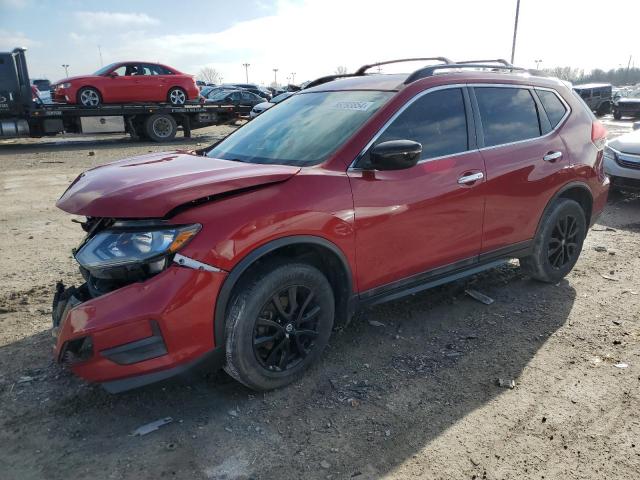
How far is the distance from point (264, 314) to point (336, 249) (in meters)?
0.57

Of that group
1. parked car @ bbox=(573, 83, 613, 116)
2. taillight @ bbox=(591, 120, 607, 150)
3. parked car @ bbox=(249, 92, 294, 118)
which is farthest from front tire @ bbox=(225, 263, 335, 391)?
parked car @ bbox=(573, 83, 613, 116)

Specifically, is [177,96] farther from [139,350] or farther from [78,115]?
[139,350]

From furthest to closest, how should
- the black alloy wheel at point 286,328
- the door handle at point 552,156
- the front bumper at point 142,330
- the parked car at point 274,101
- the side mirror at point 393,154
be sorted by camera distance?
the parked car at point 274,101
the door handle at point 552,156
the side mirror at point 393,154
the black alloy wheel at point 286,328
the front bumper at point 142,330

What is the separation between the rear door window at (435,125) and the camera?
3.31m

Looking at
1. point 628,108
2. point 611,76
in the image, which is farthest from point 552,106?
point 611,76

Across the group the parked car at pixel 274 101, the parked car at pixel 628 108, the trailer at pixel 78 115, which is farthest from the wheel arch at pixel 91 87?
the parked car at pixel 628 108

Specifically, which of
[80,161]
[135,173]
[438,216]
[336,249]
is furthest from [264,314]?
[80,161]

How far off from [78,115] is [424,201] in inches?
592

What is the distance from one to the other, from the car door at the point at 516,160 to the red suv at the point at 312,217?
1 cm

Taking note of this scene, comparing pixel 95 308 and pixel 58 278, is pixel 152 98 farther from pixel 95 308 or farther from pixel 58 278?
pixel 95 308

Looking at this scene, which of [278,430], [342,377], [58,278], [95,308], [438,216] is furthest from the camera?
[58,278]

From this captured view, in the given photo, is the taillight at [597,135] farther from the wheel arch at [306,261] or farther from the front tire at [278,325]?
the front tire at [278,325]

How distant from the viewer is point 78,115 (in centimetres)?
1541

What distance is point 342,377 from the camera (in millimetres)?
3166
